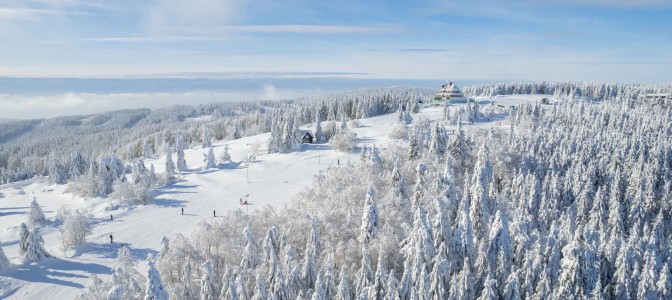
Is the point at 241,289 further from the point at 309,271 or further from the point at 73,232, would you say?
the point at 73,232

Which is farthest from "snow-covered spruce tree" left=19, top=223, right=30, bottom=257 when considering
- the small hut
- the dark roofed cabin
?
the dark roofed cabin

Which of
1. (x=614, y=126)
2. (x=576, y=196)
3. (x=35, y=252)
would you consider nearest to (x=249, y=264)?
(x=35, y=252)

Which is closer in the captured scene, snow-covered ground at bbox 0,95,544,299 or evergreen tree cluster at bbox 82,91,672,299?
evergreen tree cluster at bbox 82,91,672,299

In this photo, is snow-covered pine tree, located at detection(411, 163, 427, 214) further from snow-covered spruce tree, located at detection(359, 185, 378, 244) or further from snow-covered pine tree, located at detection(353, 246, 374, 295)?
snow-covered pine tree, located at detection(353, 246, 374, 295)

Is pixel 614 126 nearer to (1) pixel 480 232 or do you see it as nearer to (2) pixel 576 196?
(2) pixel 576 196

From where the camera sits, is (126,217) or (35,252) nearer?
(35,252)
